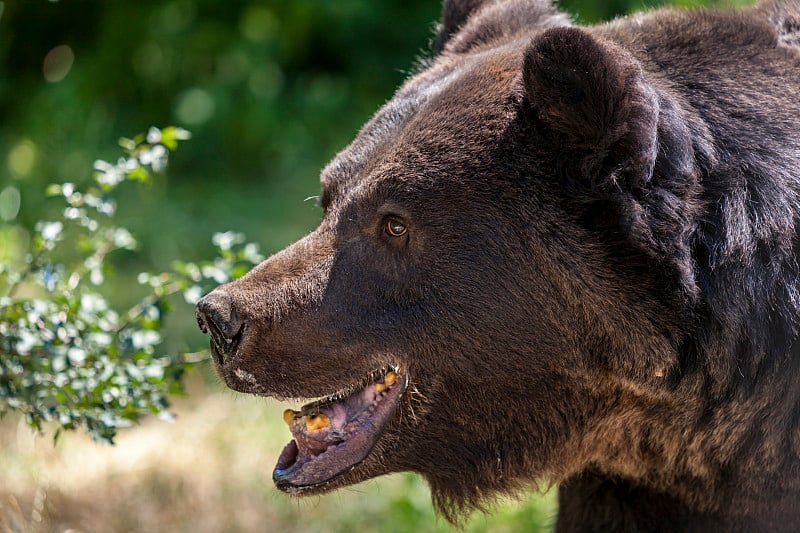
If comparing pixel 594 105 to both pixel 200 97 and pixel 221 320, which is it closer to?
pixel 221 320

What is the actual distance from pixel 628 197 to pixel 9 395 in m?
2.06

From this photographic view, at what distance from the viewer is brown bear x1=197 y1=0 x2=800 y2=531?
2699mm

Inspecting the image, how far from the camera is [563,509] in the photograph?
3459mm

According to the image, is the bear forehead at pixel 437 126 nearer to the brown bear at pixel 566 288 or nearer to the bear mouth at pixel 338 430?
the brown bear at pixel 566 288

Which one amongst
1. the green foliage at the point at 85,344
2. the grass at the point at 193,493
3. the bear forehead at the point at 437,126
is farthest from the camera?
the grass at the point at 193,493

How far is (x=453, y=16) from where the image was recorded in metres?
3.77

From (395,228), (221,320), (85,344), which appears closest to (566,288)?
(395,228)

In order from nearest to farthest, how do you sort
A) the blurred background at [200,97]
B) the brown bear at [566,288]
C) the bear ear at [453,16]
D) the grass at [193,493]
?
the brown bear at [566,288]
the bear ear at [453,16]
the grass at [193,493]
the blurred background at [200,97]

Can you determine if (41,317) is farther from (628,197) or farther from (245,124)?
(245,124)

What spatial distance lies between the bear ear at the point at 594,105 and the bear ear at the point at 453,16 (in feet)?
3.56

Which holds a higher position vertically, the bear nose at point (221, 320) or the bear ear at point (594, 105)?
the bear ear at point (594, 105)

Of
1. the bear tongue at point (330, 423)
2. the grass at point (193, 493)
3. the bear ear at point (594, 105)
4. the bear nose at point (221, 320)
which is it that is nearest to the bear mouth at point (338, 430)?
the bear tongue at point (330, 423)

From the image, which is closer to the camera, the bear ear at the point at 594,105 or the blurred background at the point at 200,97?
the bear ear at the point at 594,105

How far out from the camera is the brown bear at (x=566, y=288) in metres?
2.70
